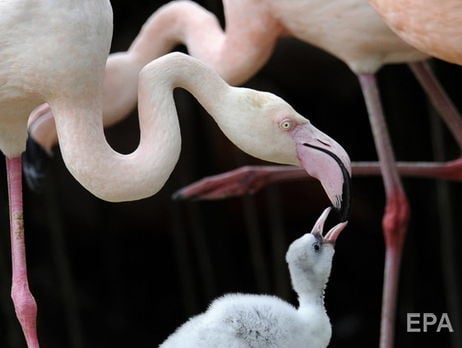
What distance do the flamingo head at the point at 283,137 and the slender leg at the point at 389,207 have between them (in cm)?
90

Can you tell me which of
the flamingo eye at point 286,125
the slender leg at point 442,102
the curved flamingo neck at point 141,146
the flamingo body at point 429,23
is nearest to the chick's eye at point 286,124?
the flamingo eye at point 286,125

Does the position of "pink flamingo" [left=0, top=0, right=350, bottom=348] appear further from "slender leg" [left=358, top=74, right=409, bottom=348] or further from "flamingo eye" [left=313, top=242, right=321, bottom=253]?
"slender leg" [left=358, top=74, right=409, bottom=348]

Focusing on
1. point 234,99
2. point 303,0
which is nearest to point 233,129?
point 234,99

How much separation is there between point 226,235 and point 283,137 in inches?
108

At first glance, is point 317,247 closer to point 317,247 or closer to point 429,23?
point 317,247

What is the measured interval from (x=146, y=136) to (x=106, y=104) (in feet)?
3.60

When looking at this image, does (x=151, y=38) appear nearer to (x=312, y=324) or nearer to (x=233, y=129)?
(x=233, y=129)

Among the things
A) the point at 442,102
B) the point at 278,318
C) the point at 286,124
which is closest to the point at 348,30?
the point at 442,102

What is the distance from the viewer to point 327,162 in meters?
3.32

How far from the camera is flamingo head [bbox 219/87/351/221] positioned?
10.9ft

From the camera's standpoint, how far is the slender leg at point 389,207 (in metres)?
4.23

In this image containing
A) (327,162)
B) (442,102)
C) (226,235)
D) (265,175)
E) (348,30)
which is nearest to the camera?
(327,162)

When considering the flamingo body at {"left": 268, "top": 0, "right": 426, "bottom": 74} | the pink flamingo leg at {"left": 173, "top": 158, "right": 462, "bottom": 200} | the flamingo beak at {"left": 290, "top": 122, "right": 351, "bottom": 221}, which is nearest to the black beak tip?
the flamingo beak at {"left": 290, "top": 122, "right": 351, "bottom": 221}

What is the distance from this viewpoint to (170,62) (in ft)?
11.1
